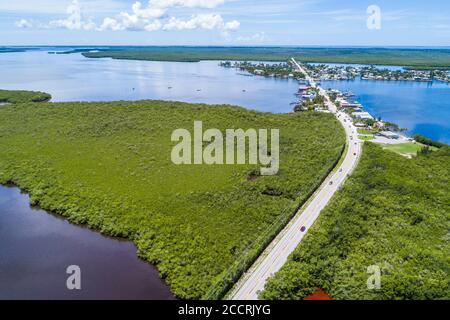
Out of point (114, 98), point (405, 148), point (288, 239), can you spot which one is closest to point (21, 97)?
point (114, 98)

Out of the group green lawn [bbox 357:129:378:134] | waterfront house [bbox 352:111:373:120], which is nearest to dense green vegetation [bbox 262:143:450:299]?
green lawn [bbox 357:129:378:134]

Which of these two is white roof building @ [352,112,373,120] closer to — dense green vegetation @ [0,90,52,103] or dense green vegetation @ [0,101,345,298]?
dense green vegetation @ [0,101,345,298]

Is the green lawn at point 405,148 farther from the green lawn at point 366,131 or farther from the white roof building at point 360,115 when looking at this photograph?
the white roof building at point 360,115

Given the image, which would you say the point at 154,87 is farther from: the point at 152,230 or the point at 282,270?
the point at 282,270

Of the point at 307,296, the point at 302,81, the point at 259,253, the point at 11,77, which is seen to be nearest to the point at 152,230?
the point at 259,253

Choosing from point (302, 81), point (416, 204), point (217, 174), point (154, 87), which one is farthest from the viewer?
point (302, 81)
